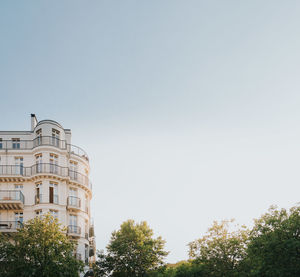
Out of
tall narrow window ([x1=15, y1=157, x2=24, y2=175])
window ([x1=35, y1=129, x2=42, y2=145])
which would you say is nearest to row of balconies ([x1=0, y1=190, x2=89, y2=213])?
tall narrow window ([x1=15, y1=157, x2=24, y2=175])

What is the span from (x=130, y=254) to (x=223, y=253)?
10.1 metres

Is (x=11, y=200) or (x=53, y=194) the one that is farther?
(x=53, y=194)

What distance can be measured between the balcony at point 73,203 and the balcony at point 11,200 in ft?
15.9

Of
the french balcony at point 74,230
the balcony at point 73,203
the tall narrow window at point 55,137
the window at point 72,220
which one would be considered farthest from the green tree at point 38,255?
the tall narrow window at point 55,137

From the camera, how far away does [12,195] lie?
119 ft

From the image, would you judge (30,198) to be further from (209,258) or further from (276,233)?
(276,233)

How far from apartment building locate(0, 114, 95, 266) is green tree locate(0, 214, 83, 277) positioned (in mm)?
9079

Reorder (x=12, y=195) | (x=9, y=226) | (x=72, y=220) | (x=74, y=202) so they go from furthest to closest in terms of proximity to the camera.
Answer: (x=74, y=202), (x=72, y=220), (x=12, y=195), (x=9, y=226)

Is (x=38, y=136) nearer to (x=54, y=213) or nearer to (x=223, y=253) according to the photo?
(x=54, y=213)

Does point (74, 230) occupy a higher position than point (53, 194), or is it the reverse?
point (53, 194)

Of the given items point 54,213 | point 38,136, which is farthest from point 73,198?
point 38,136

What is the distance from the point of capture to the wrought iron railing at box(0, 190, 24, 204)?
36.1 m

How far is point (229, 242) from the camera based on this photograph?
3556 cm

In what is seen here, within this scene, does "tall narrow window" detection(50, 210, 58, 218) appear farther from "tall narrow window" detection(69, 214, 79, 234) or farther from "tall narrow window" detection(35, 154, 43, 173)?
"tall narrow window" detection(35, 154, 43, 173)
